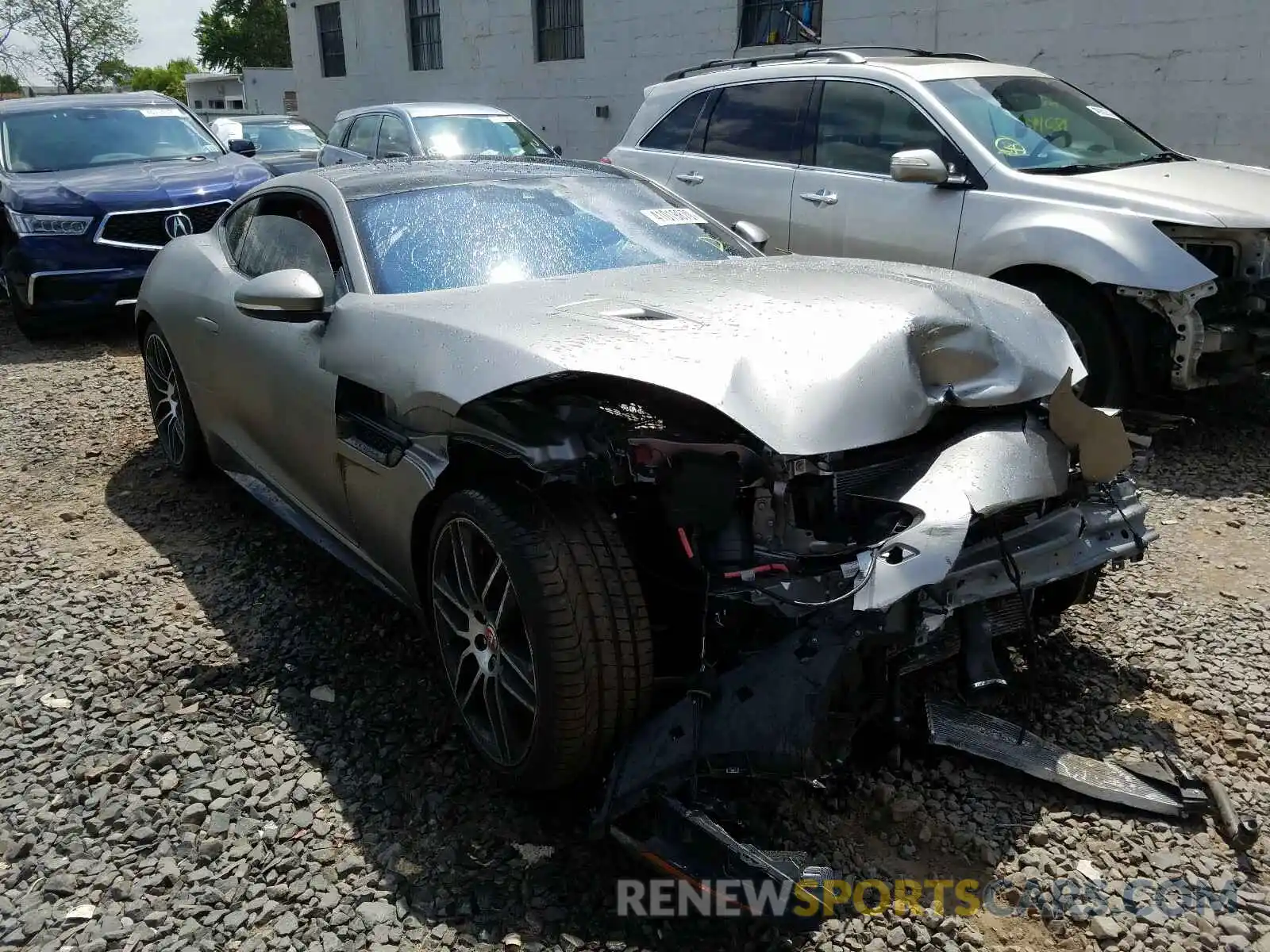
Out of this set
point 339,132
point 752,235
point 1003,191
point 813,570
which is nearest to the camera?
point 813,570

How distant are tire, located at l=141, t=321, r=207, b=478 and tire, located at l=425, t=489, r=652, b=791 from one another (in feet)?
8.16

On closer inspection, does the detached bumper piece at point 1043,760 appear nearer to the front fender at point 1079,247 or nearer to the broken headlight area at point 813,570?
the broken headlight area at point 813,570

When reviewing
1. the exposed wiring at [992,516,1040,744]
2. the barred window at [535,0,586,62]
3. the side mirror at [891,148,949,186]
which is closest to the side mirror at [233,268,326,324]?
the exposed wiring at [992,516,1040,744]

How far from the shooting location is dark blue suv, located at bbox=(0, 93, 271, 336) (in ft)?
24.7

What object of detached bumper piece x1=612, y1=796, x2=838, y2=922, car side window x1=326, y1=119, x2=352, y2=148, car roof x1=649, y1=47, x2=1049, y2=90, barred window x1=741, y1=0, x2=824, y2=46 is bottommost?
detached bumper piece x1=612, y1=796, x2=838, y2=922

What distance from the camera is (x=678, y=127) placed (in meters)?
7.12

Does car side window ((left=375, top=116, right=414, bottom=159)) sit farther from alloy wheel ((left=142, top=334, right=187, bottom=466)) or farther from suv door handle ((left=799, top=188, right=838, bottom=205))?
alloy wheel ((left=142, top=334, right=187, bottom=466))

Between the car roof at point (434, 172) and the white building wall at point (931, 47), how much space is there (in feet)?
23.1

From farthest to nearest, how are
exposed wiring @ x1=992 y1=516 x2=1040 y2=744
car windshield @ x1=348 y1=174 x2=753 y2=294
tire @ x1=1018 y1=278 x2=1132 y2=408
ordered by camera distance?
1. tire @ x1=1018 y1=278 x2=1132 y2=408
2. car windshield @ x1=348 y1=174 x2=753 y2=294
3. exposed wiring @ x1=992 y1=516 x2=1040 y2=744

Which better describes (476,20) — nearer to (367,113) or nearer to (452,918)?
(367,113)

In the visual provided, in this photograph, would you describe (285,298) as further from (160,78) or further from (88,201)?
(160,78)

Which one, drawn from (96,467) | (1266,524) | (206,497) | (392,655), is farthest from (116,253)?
(1266,524)

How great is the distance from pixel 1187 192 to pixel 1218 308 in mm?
598

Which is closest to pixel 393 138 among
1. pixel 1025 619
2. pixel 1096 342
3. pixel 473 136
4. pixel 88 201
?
pixel 473 136
